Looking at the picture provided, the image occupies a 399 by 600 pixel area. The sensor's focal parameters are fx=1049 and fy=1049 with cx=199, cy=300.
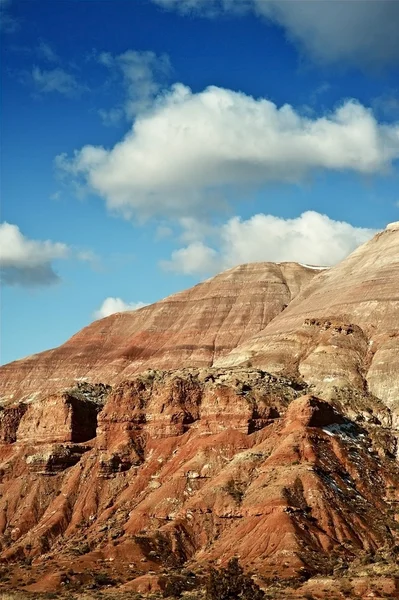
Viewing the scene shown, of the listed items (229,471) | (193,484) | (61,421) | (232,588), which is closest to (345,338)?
(61,421)

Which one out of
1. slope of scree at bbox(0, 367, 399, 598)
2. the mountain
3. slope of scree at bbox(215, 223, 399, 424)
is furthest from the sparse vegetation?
slope of scree at bbox(215, 223, 399, 424)

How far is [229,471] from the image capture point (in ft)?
379

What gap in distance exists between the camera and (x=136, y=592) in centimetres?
9256

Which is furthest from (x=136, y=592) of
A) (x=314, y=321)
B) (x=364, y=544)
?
(x=314, y=321)

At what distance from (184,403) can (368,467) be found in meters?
27.1

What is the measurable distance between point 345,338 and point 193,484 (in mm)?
43574

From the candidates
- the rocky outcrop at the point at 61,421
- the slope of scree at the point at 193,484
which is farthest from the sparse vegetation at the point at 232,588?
the rocky outcrop at the point at 61,421

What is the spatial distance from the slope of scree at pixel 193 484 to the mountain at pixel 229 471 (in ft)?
0.67

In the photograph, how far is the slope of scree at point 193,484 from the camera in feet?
332

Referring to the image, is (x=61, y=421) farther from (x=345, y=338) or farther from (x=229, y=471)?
(x=345, y=338)

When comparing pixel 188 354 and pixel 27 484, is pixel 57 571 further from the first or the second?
pixel 188 354

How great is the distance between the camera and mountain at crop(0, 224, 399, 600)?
98.6 m

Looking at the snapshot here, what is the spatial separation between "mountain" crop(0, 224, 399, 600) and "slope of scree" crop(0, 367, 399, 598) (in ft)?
0.67

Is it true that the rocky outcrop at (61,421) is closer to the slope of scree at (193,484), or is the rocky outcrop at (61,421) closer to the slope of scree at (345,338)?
the slope of scree at (193,484)
